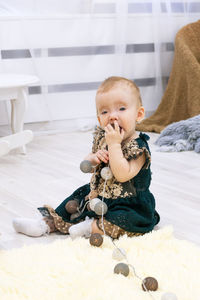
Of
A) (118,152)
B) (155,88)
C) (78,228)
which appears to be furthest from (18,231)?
(155,88)

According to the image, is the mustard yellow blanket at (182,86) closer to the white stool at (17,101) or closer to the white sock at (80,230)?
the white stool at (17,101)

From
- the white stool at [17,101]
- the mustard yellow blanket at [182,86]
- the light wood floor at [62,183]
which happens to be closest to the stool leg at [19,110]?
the white stool at [17,101]

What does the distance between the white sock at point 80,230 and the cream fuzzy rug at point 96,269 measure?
43 mm

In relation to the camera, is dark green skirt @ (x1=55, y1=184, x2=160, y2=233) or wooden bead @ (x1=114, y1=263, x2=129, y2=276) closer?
wooden bead @ (x1=114, y1=263, x2=129, y2=276)

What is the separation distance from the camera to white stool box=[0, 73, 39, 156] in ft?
7.47

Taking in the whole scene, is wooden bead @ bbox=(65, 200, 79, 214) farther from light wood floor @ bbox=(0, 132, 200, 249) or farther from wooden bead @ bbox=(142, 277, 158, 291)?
wooden bead @ bbox=(142, 277, 158, 291)

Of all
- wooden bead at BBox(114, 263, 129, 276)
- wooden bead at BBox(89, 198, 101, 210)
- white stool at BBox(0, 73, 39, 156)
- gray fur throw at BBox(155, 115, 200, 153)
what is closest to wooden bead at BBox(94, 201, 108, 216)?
wooden bead at BBox(89, 198, 101, 210)

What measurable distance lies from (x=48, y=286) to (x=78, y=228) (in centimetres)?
32

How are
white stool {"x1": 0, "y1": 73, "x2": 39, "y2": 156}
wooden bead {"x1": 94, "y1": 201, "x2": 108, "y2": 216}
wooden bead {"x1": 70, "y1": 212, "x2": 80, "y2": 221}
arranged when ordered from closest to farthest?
1. wooden bead {"x1": 94, "y1": 201, "x2": 108, "y2": 216}
2. wooden bead {"x1": 70, "y1": 212, "x2": 80, "y2": 221}
3. white stool {"x1": 0, "y1": 73, "x2": 39, "y2": 156}

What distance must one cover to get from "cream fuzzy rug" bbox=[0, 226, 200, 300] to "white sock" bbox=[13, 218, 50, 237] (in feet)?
0.42

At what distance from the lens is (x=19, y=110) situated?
2.46m

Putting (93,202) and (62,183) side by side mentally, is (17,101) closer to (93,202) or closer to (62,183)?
(62,183)

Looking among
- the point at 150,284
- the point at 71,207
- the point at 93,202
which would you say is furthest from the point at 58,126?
the point at 150,284

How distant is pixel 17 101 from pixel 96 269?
151 centimetres
